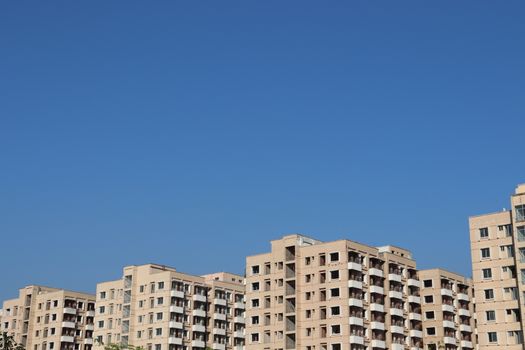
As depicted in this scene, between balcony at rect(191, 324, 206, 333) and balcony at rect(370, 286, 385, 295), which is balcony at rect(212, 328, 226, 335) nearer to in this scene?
balcony at rect(191, 324, 206, 333)

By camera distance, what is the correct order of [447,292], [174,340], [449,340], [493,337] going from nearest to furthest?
[493,337] → [449,340] → [447,292] → [174,340]

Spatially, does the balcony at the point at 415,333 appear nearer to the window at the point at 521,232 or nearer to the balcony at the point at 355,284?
the balcony at the point at 355,284

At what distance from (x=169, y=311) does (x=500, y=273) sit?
66.6m

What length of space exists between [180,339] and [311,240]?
33.9 metres

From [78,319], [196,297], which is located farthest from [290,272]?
[78,319]

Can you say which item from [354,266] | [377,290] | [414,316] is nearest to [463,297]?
[414,316]

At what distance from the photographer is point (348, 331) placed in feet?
417

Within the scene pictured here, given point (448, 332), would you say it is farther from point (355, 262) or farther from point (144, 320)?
point (144, 320)

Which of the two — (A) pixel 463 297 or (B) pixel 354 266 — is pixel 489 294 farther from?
(A) pixel 463 297

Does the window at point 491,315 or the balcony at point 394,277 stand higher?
the balcony at point 394,277

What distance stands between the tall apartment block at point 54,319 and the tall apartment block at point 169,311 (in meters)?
9.79

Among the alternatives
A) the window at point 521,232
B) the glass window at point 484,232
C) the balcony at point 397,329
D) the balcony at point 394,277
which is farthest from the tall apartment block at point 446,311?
the window at point 521,232

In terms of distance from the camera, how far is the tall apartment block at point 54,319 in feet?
580

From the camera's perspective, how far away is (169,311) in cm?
15338
